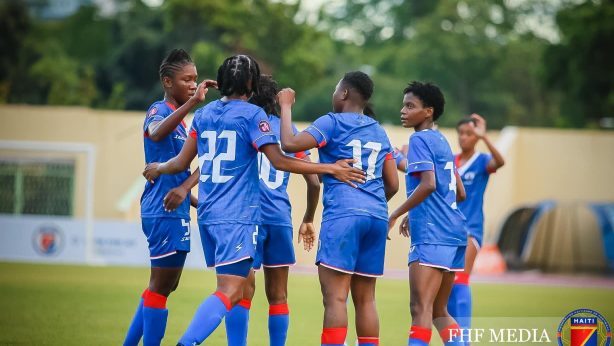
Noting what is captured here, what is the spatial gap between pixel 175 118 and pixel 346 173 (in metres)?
1.35

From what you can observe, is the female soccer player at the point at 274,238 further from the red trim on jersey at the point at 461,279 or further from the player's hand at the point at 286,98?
the red trim on jersey at the point at 461,279

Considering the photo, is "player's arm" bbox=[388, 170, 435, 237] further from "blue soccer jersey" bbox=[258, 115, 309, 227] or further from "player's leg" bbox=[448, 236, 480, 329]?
"player's leg" bbox=[448, 236, 480, 329]

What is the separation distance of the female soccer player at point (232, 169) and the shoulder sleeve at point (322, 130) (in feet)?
0.63

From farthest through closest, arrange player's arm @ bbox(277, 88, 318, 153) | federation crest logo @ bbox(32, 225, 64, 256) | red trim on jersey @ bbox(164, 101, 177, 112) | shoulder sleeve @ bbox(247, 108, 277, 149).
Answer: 1. federation crest logo @ bbox(32, 225, 64, 256)
2. red trim on jersey @ bbox(164, 101, 177, 112)
3. player's arm @ bbox(277, 88, 318, 153)
4. shoulder sleeve @ bbox(247, 108, 277, 149)

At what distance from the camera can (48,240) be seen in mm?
23781

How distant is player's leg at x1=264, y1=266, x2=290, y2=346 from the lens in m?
8.52

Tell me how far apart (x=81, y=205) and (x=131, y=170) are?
175cm

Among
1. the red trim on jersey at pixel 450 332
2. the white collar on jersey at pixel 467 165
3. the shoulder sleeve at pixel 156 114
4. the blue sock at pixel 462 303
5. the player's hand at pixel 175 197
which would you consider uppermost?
the shoulder sleeve at pixel 156 114

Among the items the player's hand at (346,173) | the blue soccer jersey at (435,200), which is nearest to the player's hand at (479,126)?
the blue soccer jersey at (435,200)

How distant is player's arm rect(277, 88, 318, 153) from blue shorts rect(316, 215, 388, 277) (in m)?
0.61

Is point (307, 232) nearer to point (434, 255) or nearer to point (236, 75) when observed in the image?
point (434, 255)

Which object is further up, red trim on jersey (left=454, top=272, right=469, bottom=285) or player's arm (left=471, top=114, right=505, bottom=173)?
player's arm (left=471, top=114, right=505, bottom=173)

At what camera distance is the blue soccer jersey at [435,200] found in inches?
320

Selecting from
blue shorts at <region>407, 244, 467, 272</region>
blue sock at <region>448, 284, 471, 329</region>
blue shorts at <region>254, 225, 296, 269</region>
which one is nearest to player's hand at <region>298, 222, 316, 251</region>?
blue shorts at <region>254, 225, 296, 269</region>
